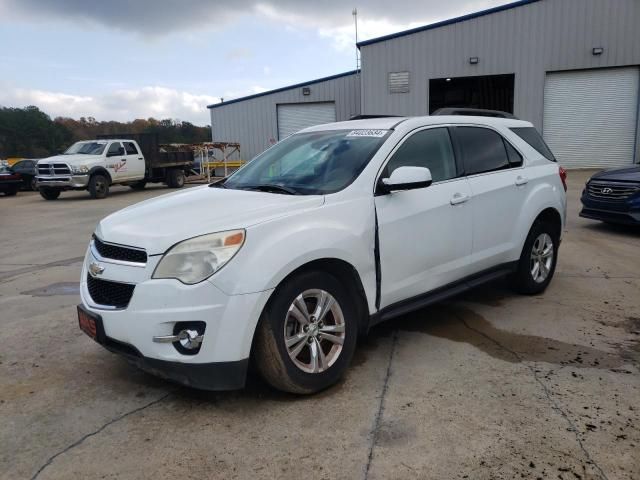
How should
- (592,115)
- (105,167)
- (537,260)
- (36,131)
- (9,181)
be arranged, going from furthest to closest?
1. (36,131)
2. (9,181)
3. (592,115)
4. (105,167)
5. (537,260)

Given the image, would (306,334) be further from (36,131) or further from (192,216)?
(36,131)

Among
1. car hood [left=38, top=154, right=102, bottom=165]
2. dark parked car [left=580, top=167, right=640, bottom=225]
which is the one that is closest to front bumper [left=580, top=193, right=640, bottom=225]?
dark parked car [left=580, top=167, right=640, bottom=225]

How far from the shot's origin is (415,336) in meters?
4.30

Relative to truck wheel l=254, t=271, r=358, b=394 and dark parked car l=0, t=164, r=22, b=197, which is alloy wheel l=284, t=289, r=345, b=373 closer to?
truck wheel l=254, t=271, r=358, b=394

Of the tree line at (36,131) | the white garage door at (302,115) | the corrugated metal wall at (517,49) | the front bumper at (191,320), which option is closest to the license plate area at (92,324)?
the front bumper at (191,320)

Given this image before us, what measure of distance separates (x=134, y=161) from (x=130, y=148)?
19.7 inches

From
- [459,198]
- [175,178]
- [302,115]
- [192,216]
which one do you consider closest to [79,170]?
[175,178]

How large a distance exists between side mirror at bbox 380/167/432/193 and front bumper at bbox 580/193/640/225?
6215 mm

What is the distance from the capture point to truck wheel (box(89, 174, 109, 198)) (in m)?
18.0

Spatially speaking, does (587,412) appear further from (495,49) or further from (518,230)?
(495,49)

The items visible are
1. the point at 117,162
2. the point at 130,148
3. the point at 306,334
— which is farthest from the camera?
the point at 130,148

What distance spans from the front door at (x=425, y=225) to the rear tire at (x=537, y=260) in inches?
42.3

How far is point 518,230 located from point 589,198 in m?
5.18

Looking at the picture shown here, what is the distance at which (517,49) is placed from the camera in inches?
843
